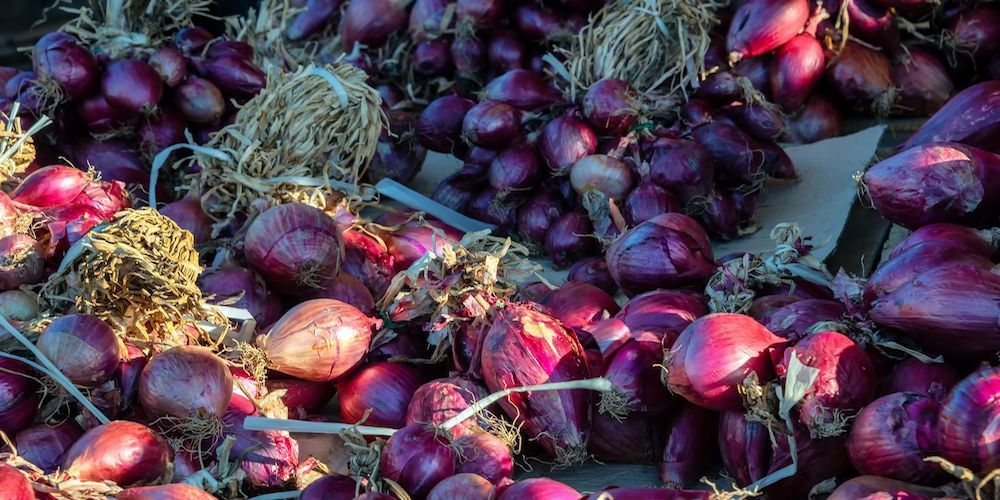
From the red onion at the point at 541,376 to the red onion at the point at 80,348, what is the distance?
618mm

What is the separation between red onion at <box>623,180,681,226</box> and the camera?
2.22 metres

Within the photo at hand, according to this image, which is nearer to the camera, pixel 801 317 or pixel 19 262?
pixel 801 317

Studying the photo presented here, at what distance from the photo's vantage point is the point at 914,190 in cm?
156

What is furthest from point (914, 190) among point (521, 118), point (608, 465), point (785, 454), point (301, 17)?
point (301, 17)

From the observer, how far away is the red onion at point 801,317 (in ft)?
4.76

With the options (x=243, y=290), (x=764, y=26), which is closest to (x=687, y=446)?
(x=243, y=290)

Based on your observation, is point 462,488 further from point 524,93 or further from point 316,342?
point 524,93

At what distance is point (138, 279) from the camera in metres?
1.56

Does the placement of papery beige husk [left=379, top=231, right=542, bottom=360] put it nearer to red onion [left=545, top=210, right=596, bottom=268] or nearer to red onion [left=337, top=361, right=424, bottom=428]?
red onion [left=337, top=361, right=424, bottom=428]

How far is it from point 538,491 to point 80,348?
31.6 inches

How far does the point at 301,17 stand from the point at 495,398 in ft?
8.59

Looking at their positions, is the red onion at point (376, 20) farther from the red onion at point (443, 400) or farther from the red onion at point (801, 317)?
the red onion at point (801, 317)

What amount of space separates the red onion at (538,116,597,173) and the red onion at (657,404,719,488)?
3.25 ft

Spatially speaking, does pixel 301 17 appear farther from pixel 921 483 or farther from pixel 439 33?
pixel 921 483
